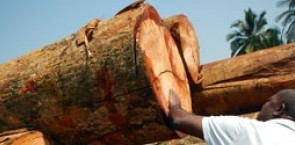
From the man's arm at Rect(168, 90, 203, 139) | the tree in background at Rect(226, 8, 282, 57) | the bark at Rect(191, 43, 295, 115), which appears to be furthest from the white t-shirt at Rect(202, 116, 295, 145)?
the tree in background at Rect(226, 8, 282, 57)

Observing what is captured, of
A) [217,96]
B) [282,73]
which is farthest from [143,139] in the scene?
[282,73]

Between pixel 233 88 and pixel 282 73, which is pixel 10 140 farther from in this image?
pixel 282 73

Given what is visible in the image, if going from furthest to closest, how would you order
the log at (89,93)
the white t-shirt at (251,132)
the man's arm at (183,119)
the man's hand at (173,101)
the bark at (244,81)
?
the bark at (244,81)
the log at (89,93)
the man's hand at (173,101)
the man's arm at (183,119)
the white t-shirt at (251,132)

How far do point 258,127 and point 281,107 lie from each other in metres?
0.22

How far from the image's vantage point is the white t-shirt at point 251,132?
1.85 m

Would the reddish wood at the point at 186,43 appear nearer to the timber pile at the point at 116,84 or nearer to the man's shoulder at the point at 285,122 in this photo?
the timber pile at the point at 116,84

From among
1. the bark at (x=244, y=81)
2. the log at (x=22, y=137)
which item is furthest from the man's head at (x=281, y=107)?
the log at (x=22, y=137)

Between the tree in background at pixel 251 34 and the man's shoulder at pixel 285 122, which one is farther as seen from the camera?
the tree in background at pixel 251 34

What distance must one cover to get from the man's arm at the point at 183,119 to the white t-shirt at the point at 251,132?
0.51 ft

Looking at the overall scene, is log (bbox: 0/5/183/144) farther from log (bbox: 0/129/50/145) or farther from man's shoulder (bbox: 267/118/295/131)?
man's shoulder (bbox: 267/118/295/131)

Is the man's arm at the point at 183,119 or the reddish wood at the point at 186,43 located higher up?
the reddish wood at the point at 186,43

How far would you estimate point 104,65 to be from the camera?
296 cm

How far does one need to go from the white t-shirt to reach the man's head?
0.18 feet

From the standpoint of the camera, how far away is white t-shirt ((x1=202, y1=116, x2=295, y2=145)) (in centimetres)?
185
